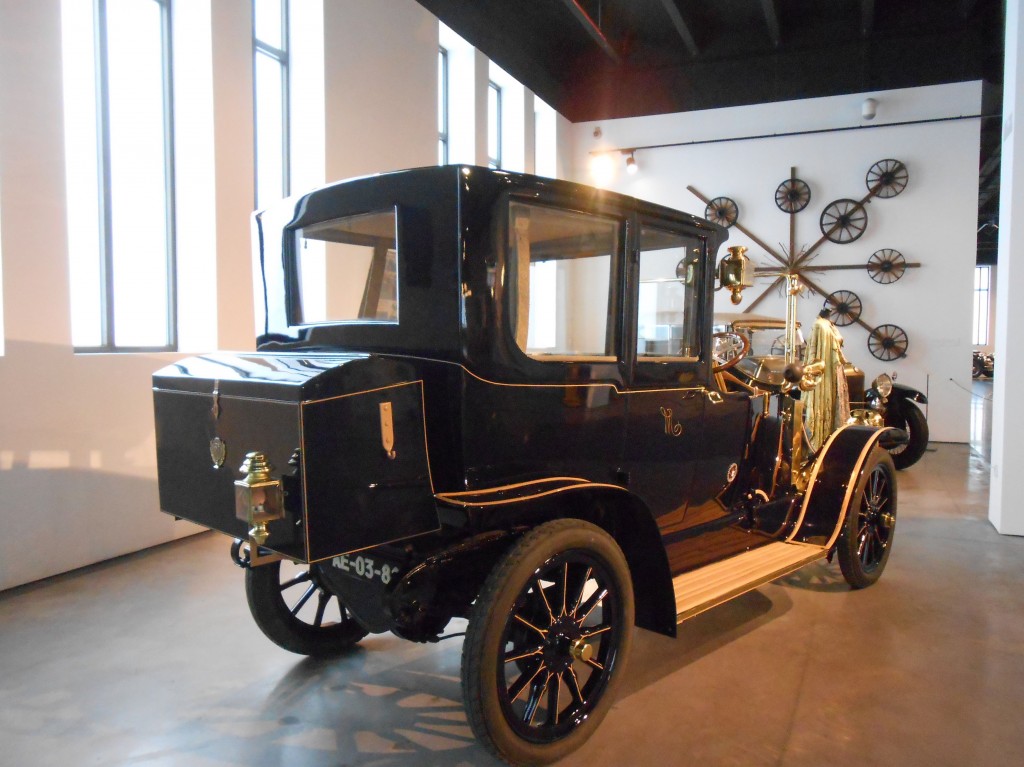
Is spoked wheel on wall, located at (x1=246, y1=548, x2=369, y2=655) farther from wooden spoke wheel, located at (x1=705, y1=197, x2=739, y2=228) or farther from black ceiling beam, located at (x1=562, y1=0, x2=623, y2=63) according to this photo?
wooden spoke wheel, located at (x1=705, y1=197, x2=739, y2=228)

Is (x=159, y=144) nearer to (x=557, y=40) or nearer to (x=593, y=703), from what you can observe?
(x=593, y=703)

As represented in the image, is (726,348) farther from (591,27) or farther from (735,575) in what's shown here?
(591,27)

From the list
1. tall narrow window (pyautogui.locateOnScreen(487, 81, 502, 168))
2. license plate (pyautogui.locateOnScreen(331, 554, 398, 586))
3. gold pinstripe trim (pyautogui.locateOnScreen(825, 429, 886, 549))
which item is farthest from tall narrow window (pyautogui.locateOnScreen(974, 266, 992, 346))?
license plate (pyautogui.locateOnScreen(331, 554, 398, 586))

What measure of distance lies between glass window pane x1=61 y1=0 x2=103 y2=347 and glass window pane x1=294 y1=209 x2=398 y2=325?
91.2 inches

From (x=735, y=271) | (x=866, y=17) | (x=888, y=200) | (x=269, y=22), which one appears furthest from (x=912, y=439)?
(x=269, y=22)

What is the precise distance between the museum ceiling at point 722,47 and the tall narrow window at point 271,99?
7.75ft

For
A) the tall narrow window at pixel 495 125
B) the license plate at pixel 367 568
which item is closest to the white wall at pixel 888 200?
the tall narrow window at pixel 495 125

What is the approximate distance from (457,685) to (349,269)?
4.80 ft

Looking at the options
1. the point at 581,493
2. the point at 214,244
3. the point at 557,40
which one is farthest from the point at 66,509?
the point at 557,40

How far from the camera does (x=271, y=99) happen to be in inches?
217

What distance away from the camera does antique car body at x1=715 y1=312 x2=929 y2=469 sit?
6020mm

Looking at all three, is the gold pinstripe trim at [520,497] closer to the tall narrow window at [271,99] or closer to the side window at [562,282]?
the side window at [562,282]

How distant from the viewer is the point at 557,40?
31.4 ft

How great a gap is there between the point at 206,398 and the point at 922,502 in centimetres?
533
